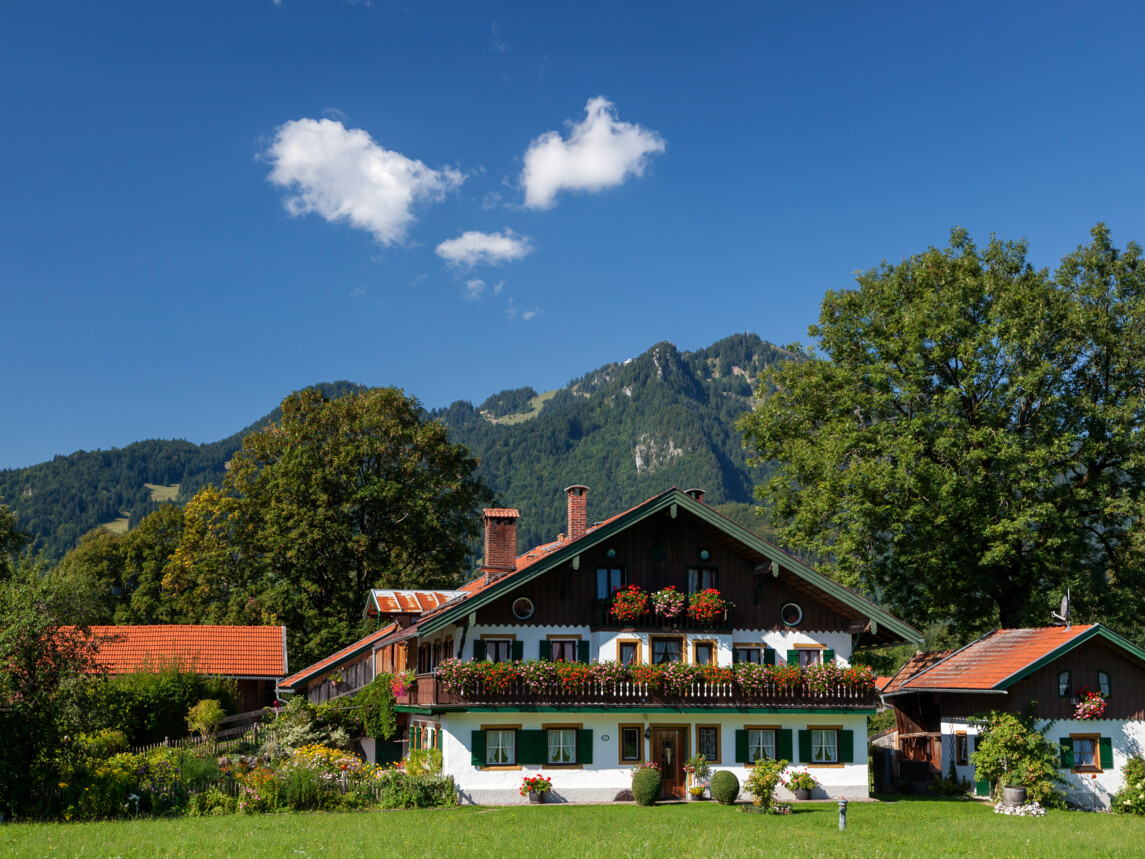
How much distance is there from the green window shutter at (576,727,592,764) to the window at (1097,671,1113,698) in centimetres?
1540

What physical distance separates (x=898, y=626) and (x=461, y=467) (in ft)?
95.4

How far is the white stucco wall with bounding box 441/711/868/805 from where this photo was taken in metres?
27.4

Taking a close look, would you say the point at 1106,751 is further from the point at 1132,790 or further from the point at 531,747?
the point at 531,747

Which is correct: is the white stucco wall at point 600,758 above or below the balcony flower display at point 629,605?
below

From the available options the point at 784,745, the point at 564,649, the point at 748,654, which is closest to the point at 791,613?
the point at 748,654

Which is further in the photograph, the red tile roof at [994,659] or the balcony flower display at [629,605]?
the balcony flower display at [629,605]

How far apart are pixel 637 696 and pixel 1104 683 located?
1419 cm

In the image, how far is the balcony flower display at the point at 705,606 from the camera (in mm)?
29828

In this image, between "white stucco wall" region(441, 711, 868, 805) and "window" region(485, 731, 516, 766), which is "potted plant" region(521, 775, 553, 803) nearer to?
"white stucco wall" region(441, 711, 868, 805)

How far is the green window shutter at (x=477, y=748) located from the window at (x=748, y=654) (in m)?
8.26

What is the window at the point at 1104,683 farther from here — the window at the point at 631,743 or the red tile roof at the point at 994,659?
the window at the point at 631,743

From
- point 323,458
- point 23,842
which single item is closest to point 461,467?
point 323,458

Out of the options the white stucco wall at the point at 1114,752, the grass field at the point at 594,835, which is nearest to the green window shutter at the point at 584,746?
the grass field at the point at 594,835

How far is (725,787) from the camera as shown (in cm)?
2723
